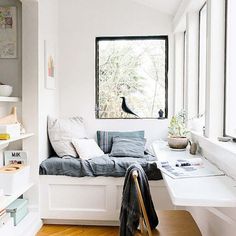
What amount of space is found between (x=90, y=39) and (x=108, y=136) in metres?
1.31

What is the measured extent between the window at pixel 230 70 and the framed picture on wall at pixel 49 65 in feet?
6.38

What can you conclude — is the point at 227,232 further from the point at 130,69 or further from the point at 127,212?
the point at 130,69

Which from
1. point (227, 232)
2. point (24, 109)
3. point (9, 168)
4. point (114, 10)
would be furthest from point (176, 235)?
point (114, 10)

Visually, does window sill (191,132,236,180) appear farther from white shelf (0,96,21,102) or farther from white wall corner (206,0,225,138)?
white shelf (0,96,21,102)

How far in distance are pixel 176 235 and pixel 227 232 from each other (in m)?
0.32

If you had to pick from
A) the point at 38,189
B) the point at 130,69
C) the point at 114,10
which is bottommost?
the point at 38,189

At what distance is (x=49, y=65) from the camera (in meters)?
3.44

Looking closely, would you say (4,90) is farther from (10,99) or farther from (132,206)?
(132,206)

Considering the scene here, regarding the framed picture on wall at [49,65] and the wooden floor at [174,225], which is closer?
the wooden floor at [174,225]

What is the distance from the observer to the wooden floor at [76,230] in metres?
2.93

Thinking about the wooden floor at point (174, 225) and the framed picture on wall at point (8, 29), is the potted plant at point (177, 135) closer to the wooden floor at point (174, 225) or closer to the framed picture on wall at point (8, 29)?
the wooden floor at point (174, 225)

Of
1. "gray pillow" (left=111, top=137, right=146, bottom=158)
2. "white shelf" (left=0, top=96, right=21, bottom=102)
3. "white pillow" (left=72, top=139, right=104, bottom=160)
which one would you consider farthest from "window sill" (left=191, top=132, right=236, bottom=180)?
"white shelf" (left=0, top=96, right=21, bottom=102)

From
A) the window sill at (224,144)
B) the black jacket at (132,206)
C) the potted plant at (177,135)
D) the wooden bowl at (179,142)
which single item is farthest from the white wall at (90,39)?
the black jacket at (132,206)

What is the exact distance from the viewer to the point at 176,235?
183 cm
